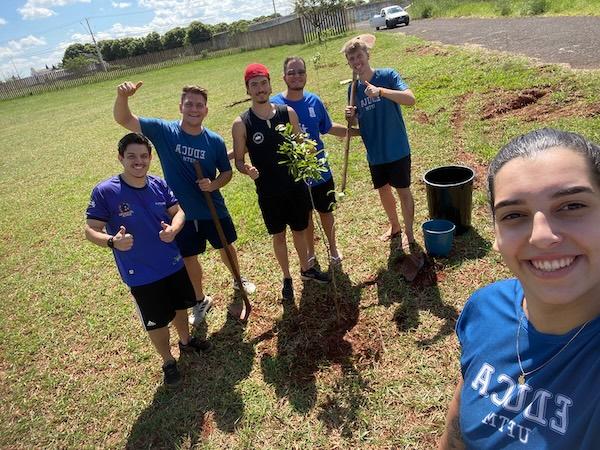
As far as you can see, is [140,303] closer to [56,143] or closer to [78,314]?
[78,314]

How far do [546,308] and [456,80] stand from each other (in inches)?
388

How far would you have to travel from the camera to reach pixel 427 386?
9.63 feet

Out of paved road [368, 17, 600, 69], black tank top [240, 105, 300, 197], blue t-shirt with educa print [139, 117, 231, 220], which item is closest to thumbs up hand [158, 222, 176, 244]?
blue t-shirt with educa print [139, 117, 231, 220]

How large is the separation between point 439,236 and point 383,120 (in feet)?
4.07

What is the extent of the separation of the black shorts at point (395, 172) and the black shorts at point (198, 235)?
5.25 ft

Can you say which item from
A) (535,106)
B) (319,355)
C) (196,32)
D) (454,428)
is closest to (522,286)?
(454,428)

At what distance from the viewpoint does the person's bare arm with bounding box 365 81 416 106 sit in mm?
3703

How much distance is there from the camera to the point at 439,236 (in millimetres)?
4035

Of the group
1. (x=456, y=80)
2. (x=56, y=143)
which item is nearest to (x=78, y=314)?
(x=456, y=80)

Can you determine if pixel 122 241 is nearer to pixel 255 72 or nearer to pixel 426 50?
pixel 255 72

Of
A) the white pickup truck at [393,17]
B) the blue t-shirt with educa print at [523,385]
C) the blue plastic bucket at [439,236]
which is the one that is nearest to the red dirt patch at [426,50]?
the blue plastic bucket at [439,236]

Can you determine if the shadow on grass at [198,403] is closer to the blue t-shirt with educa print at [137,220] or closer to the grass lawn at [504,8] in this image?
the blue t-shirt with educa print at [137,220]

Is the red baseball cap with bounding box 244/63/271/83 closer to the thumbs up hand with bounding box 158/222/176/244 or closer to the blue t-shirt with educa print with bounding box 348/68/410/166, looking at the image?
the blue t-shirt with educa print with bounding box 348/68/410/166

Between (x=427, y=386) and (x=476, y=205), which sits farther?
(x=476, y=205)
